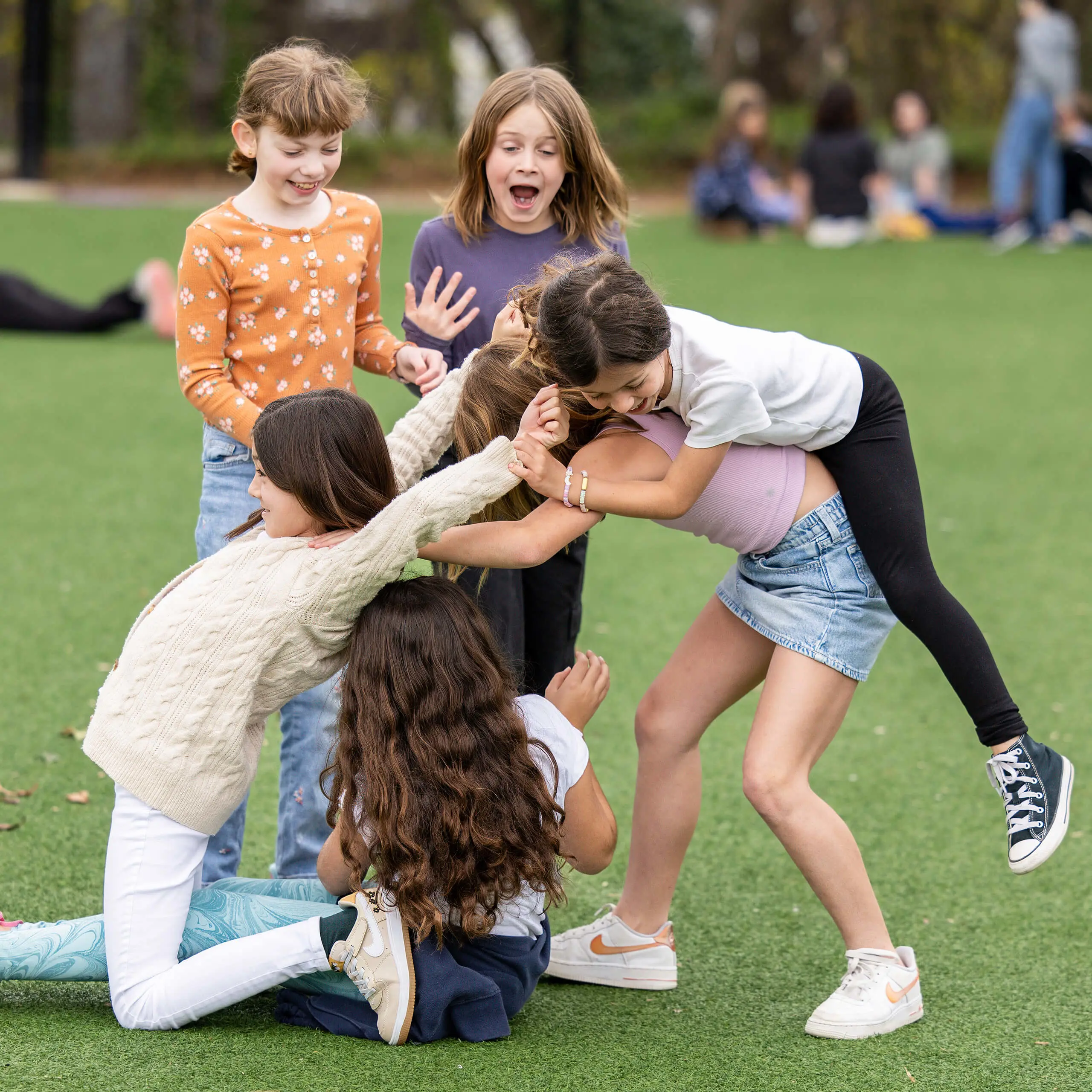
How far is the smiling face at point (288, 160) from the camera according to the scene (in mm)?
2924

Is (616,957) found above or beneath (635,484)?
beneath

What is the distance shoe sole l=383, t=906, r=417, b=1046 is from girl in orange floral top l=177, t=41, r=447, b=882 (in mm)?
547

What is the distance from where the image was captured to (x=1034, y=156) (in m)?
13.7

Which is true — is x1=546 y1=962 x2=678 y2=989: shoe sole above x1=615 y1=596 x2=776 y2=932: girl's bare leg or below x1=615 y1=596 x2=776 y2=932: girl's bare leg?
below

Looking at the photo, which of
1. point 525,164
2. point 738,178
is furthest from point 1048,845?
point 738,178

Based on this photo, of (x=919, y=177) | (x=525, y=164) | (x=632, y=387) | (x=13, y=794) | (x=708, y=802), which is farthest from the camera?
(x=919, y=177)

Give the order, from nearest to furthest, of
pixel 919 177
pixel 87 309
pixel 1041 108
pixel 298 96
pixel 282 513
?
pixel 282 513
pixel 298 96
pixel 87 309
pixel 1041 108
pixel 919 177

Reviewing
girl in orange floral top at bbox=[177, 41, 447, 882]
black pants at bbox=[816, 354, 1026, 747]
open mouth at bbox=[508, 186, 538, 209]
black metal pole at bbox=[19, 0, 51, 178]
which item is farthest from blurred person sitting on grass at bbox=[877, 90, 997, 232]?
black pants at bbox=[816, 354, 1026, 747]

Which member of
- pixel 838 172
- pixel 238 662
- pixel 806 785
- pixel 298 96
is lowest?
pixel 838 172

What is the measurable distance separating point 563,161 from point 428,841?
1493 mm

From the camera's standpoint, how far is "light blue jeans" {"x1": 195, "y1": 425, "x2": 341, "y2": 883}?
3045mm

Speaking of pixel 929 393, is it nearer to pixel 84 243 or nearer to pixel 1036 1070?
pixel 1036 1070

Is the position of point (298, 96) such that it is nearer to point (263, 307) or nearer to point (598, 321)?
point (263, 307)

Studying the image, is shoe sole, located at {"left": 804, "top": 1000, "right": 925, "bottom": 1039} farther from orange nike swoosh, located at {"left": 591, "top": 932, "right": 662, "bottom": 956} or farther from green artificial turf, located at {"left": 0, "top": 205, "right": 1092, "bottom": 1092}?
orange nike swoosh, located at {"left": 591, "top": 932, "right": 662, "bottom": 956}
